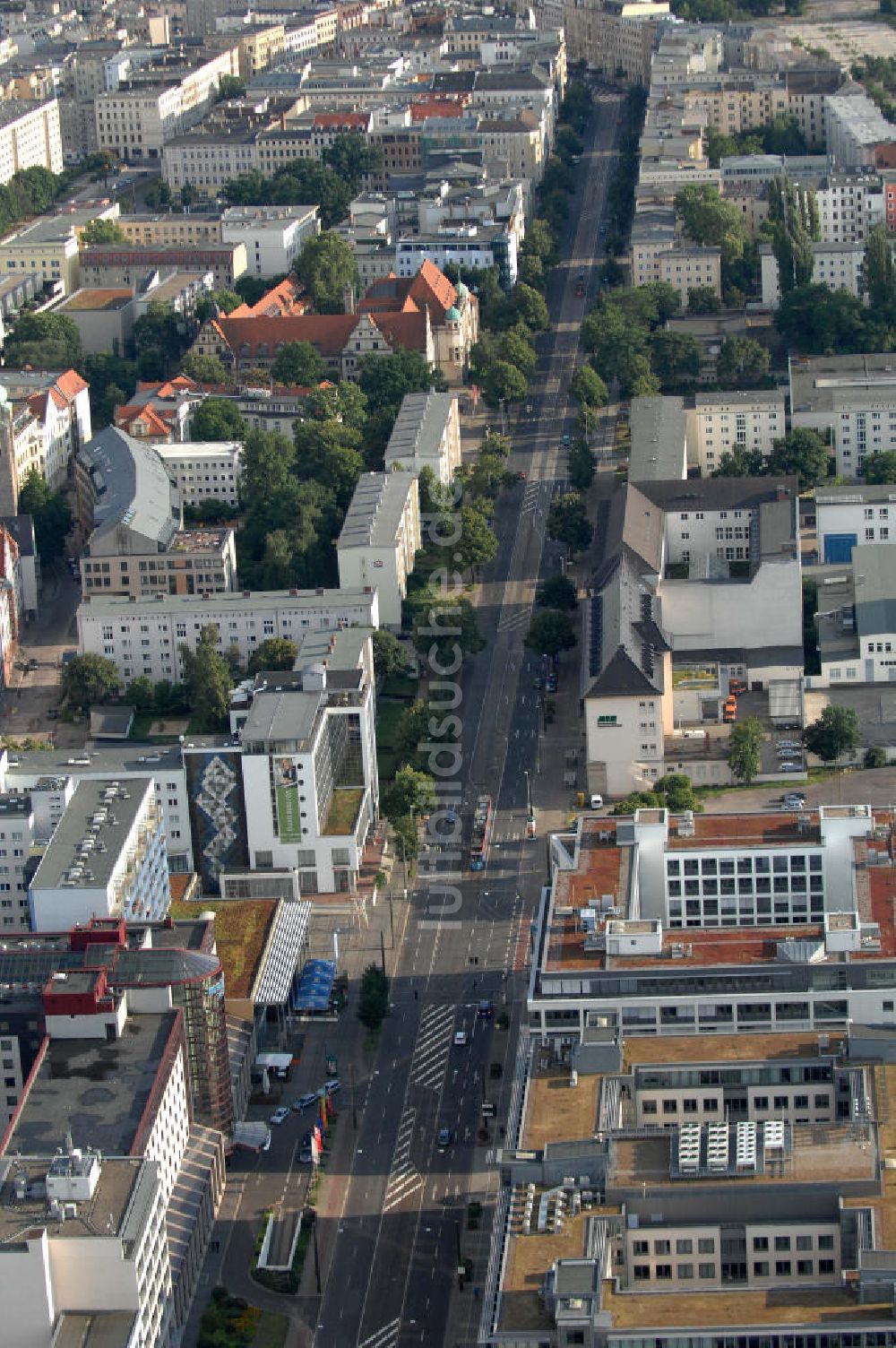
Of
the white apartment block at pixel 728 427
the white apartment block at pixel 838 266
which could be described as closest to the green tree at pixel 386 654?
the white apartment block at pixel 728 427

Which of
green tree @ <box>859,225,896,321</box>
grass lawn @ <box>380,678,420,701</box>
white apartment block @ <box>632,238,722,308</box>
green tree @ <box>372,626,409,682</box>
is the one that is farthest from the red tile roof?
green tree @ <box>372,626,409,682</box>

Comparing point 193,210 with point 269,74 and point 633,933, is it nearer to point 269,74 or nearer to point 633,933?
point 269,74

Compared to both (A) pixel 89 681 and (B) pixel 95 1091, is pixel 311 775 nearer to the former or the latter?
(A) pixel 89 681

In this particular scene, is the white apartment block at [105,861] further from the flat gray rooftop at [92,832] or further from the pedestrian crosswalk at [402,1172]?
the pedestrian crosswalk at [402,1172]

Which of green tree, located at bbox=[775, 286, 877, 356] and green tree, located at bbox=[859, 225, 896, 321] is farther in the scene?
green tree, located at bbox=[859, 225, 896, 321]

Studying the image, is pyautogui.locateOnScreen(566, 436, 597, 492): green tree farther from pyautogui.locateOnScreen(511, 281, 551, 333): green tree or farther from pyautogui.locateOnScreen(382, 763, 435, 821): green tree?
pyautogui.locateOnScreen(382, 763, 435, 821): green tree
